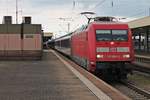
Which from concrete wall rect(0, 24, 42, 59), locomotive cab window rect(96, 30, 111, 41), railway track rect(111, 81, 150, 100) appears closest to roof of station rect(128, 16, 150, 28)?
concrete wall rect(0, 24, 42, 59)

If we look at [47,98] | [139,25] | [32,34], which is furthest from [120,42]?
[139,25]

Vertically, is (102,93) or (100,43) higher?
(100,43)

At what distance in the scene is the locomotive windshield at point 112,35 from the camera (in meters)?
22.5

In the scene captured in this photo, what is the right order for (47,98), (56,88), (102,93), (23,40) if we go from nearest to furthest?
(47,98) → (102,93) → (56,88) → (23,40)

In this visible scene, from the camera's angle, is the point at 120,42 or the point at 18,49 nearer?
the point at 120,42

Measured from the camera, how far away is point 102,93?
13.3m

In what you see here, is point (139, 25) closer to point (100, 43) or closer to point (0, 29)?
point (0, 29)

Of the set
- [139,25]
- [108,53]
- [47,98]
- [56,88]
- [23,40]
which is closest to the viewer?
[47,98]

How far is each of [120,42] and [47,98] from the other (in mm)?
10833

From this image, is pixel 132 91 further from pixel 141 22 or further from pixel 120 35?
pixel 141 22

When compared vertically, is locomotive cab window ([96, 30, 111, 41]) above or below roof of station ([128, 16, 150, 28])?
below

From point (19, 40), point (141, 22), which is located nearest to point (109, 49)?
point (19, 40)

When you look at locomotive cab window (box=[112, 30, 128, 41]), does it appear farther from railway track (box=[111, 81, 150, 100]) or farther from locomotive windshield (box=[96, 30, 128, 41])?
railway track (box=[111, 81, 150, 100])

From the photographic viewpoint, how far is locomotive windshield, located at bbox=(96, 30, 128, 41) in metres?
22.5
